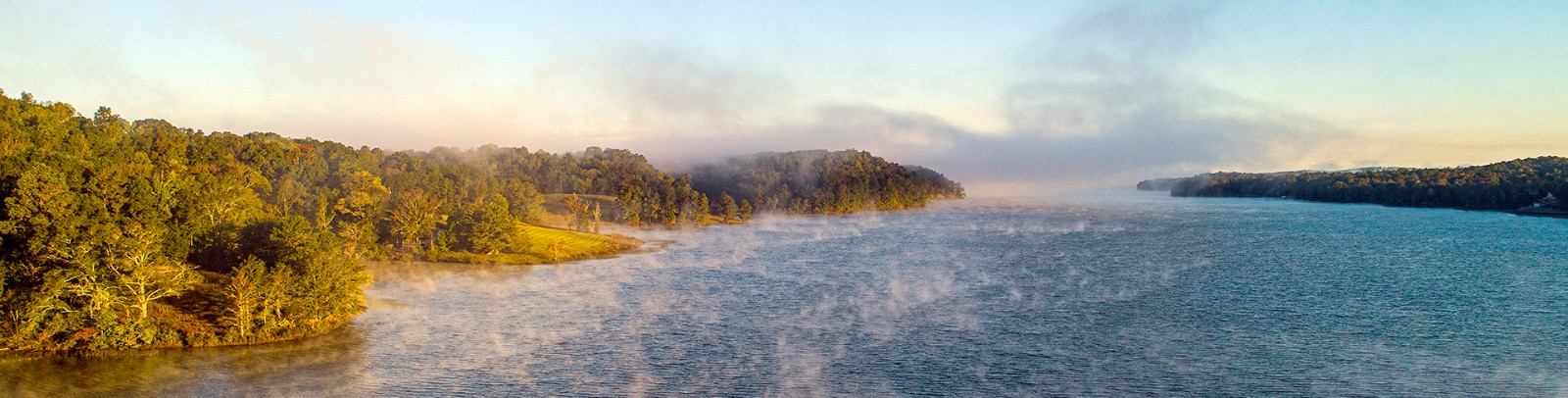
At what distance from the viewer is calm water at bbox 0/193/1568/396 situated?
41562 millimetres

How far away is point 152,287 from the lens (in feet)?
165

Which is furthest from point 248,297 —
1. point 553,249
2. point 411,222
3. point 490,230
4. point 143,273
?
point 553,249

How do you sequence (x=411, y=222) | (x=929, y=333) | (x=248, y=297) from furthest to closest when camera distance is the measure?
→ 1. (x=411, y=222)
2. (x=929, y=333)
3. (x=248, y=297)

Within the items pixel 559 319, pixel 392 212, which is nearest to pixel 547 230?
pixel 392 212

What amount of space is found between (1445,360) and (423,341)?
62.6m

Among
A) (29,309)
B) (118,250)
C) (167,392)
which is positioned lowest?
(167,392)

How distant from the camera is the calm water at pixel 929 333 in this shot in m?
41.6

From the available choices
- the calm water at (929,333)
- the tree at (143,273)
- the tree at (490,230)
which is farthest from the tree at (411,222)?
the tree at (143,273)

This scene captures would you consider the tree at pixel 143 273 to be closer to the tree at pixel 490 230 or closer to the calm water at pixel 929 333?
the calm water at pixel 929 333

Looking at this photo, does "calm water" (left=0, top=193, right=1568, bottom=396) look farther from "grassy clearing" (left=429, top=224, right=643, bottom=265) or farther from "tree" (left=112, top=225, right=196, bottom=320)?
"grassy clearing" (left=429, top=224, right=643, bottom=265)

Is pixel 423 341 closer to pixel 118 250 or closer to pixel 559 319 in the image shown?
pixel 559 319

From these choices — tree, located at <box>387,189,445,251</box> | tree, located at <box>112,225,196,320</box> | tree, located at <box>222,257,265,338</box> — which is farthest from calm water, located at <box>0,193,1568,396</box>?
tree, located at <box>387,189,445,251</box>

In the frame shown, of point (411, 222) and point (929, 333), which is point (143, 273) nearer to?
point (929, 333)

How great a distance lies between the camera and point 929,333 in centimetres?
5438
